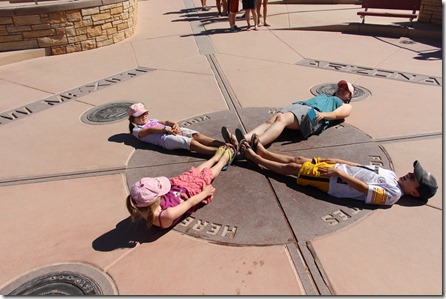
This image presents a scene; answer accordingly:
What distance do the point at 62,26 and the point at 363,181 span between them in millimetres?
7715

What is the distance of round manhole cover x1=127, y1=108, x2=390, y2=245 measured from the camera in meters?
3.06

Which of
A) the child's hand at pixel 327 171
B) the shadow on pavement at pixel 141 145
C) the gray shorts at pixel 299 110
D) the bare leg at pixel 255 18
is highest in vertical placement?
the bare leg at pixel 255 18

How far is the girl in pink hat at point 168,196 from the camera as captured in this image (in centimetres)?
296

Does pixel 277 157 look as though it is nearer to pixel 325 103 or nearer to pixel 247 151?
pixel 247 151

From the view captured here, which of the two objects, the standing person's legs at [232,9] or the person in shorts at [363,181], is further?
the standing person's legs at [232,9]

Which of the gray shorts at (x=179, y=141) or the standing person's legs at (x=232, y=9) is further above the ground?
the standing person's legs at (x=232, y=9)

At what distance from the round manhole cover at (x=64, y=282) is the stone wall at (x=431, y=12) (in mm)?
9995

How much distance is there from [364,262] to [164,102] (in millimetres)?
3891

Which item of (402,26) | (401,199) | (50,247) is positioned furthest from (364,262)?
(402,26)

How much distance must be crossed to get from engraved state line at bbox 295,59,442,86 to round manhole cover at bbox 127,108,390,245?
2.25 m

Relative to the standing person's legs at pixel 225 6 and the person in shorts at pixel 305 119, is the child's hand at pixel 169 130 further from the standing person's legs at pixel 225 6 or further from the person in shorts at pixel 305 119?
the standing person's legs at pixel 225 6

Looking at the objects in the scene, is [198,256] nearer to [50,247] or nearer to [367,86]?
[50,247]

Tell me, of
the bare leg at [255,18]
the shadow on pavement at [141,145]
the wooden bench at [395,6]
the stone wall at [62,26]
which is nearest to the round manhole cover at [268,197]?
the shadow on pavement at [141,145]

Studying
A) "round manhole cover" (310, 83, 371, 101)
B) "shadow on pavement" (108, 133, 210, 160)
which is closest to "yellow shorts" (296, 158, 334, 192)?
"shadow on pavement" (108, 133, 210, 160)
